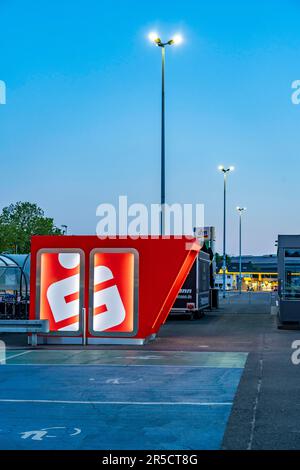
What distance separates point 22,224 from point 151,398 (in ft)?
210

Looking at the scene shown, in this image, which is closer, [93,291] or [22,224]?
[93,291]

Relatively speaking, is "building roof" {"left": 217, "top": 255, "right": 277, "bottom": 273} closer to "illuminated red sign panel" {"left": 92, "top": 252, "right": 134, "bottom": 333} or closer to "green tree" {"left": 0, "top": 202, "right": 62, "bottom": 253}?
"green tree" {"left": 0, "top": 202, "right": 62, "bottom": 253}

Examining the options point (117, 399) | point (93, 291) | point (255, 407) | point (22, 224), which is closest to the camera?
point (255, 407)

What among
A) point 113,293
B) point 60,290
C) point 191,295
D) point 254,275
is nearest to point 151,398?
point 113,293

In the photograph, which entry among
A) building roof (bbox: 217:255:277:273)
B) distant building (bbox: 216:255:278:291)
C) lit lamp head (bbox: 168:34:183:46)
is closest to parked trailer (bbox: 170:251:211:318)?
lit lamp head (bbox: 168:34:183:46)

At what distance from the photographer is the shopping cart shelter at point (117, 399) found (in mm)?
7902

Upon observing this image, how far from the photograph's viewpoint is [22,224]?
240ft

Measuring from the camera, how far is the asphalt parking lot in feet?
25.9

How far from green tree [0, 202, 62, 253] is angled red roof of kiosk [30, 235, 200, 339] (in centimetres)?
5089

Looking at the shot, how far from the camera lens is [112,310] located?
61.9ft

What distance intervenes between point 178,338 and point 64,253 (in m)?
4.45

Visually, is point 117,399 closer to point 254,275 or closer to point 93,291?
point 93,291

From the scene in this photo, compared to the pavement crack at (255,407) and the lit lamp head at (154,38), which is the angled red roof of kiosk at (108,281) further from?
the lit lamp head at (154,38)

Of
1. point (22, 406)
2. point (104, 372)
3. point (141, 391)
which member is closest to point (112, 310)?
point (104, 372)
